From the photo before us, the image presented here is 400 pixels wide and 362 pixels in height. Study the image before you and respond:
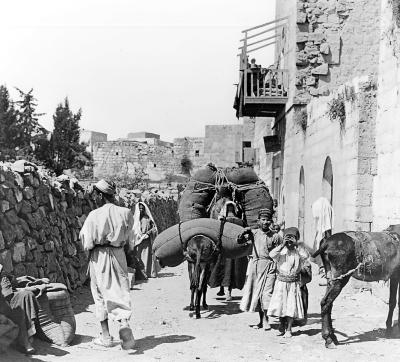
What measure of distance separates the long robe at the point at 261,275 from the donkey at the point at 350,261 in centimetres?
90

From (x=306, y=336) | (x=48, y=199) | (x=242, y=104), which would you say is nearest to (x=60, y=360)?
(x=306, y=336)

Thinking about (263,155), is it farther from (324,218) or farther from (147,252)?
(147,252)

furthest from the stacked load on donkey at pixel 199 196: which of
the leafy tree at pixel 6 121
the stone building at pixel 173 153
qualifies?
the leafy tree at pixel 6 121

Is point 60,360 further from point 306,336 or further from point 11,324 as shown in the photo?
point 306,336

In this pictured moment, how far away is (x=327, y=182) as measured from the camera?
39.5 ft

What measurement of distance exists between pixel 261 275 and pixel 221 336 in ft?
3.08

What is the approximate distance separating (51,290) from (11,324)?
0.77 m

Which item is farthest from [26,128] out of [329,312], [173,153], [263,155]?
[329,312]

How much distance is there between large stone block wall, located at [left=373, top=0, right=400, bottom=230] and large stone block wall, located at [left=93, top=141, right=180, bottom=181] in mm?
29487

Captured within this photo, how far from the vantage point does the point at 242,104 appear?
1669 cm

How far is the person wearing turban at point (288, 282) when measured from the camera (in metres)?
6.25

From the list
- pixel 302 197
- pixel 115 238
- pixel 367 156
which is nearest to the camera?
pixel 115 238

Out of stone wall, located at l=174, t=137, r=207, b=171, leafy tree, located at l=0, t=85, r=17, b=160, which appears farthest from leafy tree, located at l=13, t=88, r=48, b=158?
stone wall, located at l=174, t=137, r=207, b=171

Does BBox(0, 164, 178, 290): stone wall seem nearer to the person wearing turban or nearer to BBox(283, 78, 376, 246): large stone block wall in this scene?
the person wearing turban
